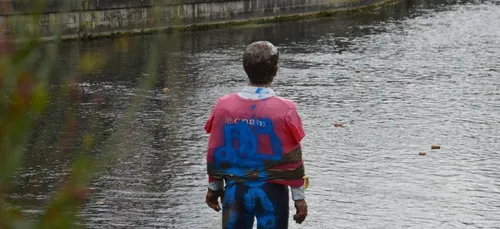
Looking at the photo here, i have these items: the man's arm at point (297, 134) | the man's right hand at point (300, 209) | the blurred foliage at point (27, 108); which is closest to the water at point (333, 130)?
the blurred foliage at point (27, 108)

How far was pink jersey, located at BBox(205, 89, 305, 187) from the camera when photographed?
429cm

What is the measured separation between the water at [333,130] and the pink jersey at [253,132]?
2.28 ft

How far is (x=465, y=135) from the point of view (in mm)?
10242

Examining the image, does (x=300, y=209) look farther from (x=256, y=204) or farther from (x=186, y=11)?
(x=186, y=11)

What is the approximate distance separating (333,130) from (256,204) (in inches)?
246

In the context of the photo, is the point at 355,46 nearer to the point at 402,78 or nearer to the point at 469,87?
the point at 402,78

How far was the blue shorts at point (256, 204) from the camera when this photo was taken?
4367 mm

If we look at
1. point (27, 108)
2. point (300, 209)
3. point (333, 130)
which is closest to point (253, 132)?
point (300, 209)

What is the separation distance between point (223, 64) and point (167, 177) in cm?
772

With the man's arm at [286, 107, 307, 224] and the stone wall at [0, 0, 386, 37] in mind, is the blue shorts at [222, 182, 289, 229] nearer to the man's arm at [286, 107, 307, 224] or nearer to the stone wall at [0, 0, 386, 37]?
the man's arm at [286, 107, 307, 224]

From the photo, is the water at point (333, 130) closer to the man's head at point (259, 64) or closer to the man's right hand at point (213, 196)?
the man's right hand at point (213, 196)

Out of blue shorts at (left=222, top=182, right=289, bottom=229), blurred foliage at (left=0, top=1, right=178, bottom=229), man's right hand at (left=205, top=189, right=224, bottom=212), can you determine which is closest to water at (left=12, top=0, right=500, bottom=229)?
blurred foliage at (left=0, top=1, right=178, bottom=229)

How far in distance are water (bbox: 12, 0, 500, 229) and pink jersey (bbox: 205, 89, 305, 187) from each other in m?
0.69

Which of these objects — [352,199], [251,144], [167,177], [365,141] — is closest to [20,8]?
[251,144]
